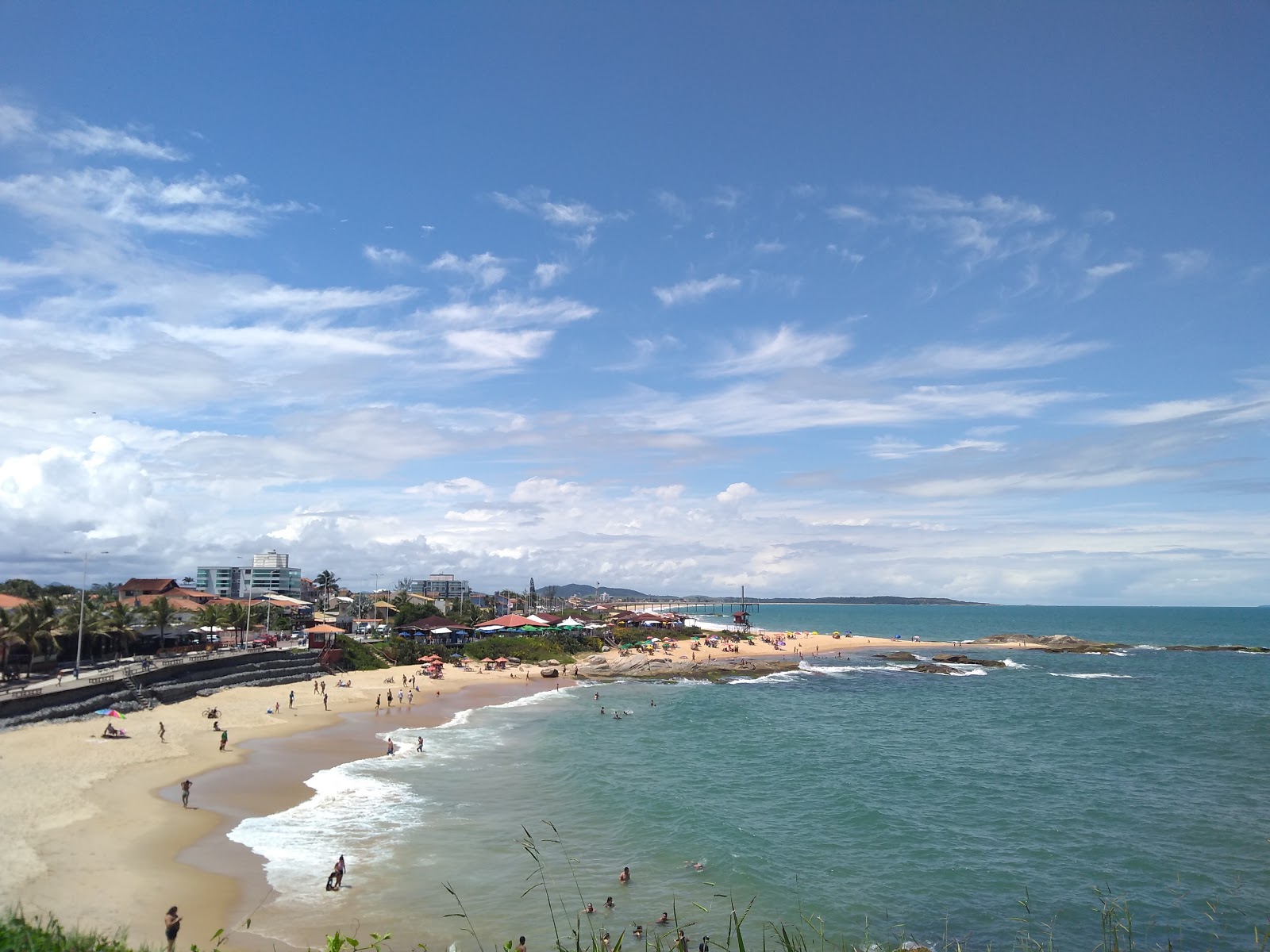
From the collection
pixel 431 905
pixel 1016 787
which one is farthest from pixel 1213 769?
pixel 431 905

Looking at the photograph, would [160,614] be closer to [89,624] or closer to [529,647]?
[89,624]

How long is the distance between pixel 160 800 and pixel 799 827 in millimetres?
21187

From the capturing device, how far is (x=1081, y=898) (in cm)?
1945

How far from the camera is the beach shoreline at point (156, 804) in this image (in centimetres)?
1702

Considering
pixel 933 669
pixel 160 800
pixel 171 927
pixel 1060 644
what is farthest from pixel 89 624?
pixel 1060 644

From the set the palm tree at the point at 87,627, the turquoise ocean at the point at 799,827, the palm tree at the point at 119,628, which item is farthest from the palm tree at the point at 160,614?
Result: the turquoise ocean at the point at 799,827

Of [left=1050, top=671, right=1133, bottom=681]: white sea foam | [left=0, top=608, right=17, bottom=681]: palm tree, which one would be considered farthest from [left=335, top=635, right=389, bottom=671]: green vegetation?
[left=1050, top=671, right=1133, bottom=681]: white sea foam

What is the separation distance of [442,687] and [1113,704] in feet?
155

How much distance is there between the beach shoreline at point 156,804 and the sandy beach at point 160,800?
0.05 metres

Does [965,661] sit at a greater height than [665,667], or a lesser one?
lesser

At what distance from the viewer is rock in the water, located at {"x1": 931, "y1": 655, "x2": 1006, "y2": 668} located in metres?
80.2

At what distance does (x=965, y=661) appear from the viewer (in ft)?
276

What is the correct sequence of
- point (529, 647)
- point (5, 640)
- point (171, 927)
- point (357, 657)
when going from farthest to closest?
1. point (529, 647)
2. point (357, 657)
3. point (5, 640)
4. point (171, 927)

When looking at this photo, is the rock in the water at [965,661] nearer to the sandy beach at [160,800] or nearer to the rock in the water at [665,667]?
the rock in the water at [665,667]
